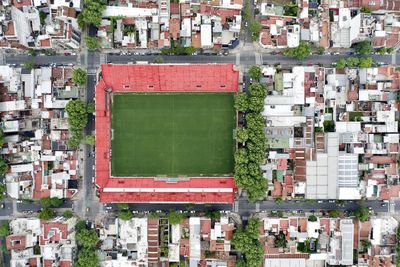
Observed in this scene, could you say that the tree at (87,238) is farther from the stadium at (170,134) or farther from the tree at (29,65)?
the tree at (29,65)

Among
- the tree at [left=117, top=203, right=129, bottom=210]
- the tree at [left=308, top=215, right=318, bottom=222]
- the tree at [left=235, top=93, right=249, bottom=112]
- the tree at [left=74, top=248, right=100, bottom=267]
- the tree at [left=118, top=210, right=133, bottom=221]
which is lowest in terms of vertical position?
the tree at [left=74, top=248, right=100, bottom=267]

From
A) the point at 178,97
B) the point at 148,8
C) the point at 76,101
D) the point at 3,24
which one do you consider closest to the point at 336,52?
the point at 178,97

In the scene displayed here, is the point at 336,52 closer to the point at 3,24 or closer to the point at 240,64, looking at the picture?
the point at 240,64

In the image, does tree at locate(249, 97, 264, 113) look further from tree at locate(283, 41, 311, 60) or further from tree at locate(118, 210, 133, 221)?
tree at locate(118, 210, 133, 221)

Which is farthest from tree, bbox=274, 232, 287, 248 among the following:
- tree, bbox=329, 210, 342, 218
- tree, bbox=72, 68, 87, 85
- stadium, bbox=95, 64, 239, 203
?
tree, bbox=72, 68, 87, 85

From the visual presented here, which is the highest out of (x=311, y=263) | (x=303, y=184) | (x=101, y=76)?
(x=101, y=76)

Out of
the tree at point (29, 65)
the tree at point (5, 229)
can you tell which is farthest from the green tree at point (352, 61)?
the tree at point (5, 229)
